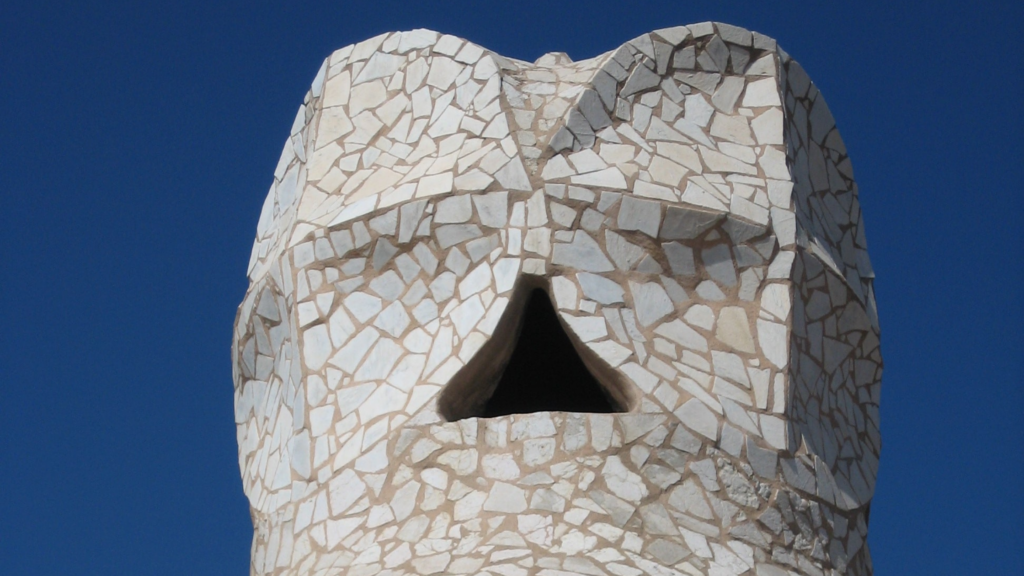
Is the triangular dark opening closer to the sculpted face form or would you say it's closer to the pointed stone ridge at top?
the sculpted face form

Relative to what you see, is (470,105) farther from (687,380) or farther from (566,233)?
(687,380)

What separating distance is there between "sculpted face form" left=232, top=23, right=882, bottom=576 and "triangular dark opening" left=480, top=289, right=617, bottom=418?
0.02m

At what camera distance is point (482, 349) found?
12812 millimetres

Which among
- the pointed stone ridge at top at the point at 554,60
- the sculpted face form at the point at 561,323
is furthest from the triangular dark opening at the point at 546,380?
the pointed stone ridge at top at the point at 554,60

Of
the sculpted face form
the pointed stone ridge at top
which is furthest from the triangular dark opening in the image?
the pointed stone ridge at top

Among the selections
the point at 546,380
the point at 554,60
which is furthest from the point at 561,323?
the point at 554,60

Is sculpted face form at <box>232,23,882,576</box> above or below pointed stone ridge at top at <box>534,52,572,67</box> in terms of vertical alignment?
below

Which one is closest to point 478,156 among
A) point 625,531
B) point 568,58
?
point 568,58

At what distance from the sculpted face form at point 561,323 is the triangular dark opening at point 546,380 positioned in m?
0.02

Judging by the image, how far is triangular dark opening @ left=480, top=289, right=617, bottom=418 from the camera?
14.2 m

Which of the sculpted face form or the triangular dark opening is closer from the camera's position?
the sculpted face form

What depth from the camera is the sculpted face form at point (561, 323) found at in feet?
40.3

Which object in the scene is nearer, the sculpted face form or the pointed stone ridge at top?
the sculpted face form

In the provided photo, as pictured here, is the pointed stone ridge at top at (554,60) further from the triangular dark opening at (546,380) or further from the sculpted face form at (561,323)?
the triangular dark opening at (546,380)
